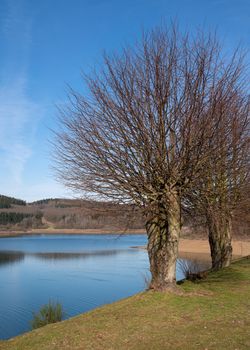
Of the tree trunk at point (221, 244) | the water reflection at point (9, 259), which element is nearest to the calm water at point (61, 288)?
the tree trunk at point (221, 244)

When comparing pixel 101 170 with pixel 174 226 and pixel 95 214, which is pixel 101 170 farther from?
pixel 174 226

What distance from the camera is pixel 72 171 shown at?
10.8 meters

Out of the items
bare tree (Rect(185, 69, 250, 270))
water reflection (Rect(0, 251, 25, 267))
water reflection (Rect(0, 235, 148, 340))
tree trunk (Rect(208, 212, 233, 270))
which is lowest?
water reflection (Rect(0, 235, 148, 340))

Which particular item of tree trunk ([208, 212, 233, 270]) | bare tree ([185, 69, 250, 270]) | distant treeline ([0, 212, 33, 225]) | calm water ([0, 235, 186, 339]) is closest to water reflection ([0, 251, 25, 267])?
calm water ([0, 235, 186, 339])

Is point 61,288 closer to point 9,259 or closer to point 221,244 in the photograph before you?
point 221,244

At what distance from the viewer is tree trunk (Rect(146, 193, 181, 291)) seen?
9992 mm

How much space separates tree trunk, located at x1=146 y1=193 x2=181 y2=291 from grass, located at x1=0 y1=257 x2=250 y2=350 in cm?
41

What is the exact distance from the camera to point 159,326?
7.55 metres

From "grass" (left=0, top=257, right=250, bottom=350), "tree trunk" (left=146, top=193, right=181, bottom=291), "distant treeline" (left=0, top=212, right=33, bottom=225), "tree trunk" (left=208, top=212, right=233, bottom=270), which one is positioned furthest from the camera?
"distant treeline" (left=0, top=212, right=33, bottom=225)

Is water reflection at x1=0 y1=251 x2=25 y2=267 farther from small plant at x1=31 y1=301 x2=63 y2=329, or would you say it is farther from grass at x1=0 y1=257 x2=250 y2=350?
grass at x1=0 y1=257 x2=250 y2=350

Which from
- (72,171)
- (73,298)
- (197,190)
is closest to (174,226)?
(197,190)

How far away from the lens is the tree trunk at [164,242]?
32.8 feet

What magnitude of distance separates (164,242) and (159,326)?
115 inches

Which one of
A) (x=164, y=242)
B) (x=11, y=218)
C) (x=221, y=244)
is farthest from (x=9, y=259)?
(x=11, y=218)
